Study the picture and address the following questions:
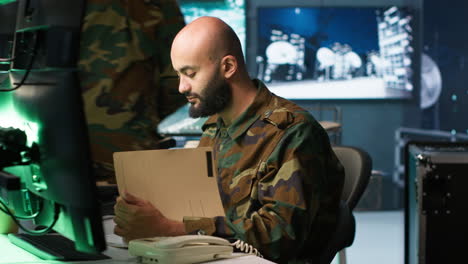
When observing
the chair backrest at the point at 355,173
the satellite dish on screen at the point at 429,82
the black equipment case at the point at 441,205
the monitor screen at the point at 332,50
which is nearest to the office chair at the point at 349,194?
the chair backrest at the point at 355,173

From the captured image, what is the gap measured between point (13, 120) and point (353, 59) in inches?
208

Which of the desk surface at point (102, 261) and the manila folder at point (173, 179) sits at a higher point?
the manila folder at point (173, 179)

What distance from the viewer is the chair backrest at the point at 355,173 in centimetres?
205

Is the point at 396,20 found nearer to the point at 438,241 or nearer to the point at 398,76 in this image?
the point at 398,76

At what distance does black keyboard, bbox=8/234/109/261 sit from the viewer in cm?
137

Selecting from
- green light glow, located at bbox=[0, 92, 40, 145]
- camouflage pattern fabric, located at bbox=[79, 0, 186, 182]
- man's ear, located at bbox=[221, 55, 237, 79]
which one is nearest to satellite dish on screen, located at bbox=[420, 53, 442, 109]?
camouflage pattern fabric, located at bbox=[79, 0, 186, 182]

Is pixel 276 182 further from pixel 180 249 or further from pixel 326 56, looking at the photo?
pixel 326 56

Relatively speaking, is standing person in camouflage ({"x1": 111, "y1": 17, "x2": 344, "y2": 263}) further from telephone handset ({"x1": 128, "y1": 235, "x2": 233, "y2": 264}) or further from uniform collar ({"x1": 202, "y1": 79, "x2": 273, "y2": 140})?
telephone handset ({"x1": 128, "y1": 235, "x2": 233, "y2": 264})

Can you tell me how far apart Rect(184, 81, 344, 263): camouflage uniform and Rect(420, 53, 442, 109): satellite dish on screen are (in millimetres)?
4660

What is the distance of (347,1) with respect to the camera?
6207 millimetres

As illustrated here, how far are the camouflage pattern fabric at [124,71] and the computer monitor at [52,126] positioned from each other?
961 mm

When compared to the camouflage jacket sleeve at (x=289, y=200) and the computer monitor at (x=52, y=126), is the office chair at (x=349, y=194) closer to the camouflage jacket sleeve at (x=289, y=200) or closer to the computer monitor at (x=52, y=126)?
the camouflage jacket sleeve at (x=289, y=200)

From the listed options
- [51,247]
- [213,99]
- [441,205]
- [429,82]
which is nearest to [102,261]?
[51,247]

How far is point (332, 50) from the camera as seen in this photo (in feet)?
20.4
